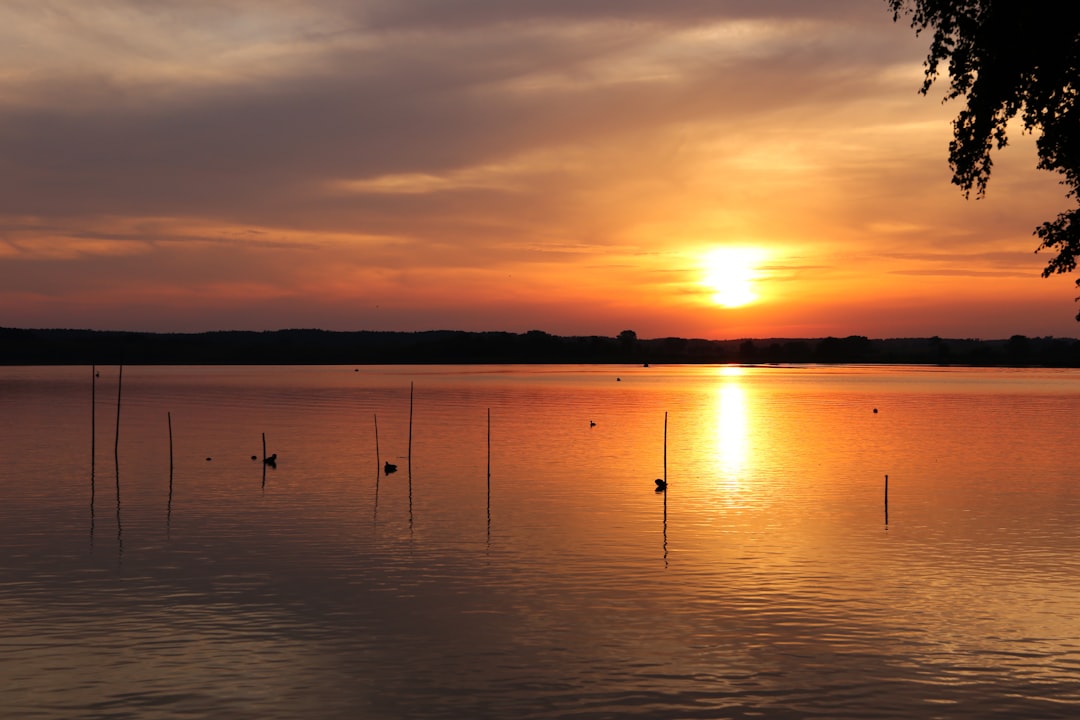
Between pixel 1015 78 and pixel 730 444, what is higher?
pixel 1015 78

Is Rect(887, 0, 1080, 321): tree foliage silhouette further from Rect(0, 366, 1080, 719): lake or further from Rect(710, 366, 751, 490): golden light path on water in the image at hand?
Rect(710, 366, 751, 490): golden light path on water

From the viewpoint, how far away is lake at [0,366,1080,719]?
25672 mm

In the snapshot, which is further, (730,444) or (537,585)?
(730,444)

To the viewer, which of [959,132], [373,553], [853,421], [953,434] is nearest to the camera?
[959,132]

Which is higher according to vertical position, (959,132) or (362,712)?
(959,132)

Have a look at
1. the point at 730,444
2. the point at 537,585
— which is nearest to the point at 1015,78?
the point at 537,585

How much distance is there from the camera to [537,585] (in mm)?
37938

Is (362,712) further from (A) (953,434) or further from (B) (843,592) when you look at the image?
(A) (953,434)

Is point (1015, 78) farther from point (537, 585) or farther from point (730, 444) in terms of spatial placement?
point (730, 444)

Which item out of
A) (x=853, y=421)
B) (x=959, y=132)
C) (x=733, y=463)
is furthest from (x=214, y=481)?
(x=853, y=421)

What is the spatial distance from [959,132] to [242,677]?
25.8 m

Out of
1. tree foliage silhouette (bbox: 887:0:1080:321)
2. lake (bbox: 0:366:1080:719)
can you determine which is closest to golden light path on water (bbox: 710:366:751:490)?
lake (bbox: 0:366:1080:719)

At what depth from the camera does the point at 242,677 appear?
26.4 m

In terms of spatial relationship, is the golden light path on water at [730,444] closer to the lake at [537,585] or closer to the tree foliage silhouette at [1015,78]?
the lake at [537,585]
